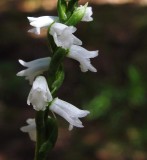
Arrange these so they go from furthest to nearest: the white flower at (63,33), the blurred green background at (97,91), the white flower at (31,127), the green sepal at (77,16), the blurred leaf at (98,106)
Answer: the blurred leaf at (98,106)
the blurred green background at (97,91)
the white flower at (31,127)
the green sepal at (77,16)
the white flower at (63,33)

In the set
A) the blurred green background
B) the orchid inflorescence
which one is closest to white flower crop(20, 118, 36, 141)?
the orchid inflorescence

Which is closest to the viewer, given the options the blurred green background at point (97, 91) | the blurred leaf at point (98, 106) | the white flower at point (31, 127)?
the white flower at point (31, 127)

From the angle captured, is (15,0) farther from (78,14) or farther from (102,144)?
(78,14)

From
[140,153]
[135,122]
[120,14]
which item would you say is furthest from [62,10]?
[120,14]

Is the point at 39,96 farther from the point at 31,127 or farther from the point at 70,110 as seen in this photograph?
the point at 31,127

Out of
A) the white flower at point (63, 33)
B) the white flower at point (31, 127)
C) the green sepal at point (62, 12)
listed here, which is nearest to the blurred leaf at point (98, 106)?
the white flower at point (31, 127)

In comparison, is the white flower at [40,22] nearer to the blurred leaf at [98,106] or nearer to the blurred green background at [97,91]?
the blurred green background at [97,91]

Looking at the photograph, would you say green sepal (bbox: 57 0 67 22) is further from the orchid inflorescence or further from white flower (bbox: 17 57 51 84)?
white flower (bbox: 17 57 51 84)
